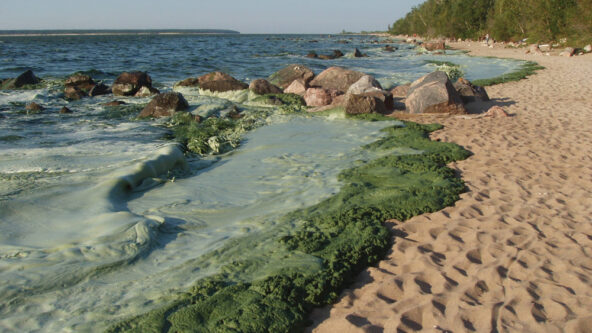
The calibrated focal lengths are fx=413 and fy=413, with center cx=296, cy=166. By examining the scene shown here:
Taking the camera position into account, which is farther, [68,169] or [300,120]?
[300,120]

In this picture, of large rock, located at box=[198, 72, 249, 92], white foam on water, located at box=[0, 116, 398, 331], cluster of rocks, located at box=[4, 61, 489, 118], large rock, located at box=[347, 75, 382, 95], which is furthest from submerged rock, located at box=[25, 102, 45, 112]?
large rock, located at box=[347, 75, 382, 95]

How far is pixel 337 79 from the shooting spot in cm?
1288

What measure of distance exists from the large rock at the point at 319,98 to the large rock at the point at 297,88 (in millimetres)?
1206

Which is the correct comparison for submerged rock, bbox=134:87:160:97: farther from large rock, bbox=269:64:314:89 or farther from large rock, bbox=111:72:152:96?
large rock, bbox=269:64:314:89

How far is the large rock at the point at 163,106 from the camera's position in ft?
33.2

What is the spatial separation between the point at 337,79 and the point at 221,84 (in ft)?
12.2

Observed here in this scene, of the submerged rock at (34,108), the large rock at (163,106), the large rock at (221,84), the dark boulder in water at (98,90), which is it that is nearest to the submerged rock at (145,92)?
the dark boulder in water at (98,90)

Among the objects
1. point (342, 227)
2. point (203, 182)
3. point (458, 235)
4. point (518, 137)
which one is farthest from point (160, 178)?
point (518, 137)

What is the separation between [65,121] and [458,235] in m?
9.18

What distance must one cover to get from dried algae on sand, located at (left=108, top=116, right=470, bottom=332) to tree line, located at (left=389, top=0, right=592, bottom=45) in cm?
2916

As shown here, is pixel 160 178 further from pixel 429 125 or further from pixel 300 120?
pixel 429 125

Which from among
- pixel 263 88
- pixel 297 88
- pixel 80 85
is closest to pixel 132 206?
pixel 263 88

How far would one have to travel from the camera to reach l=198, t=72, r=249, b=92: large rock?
13.2 m

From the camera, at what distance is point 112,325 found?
8.70 feet
